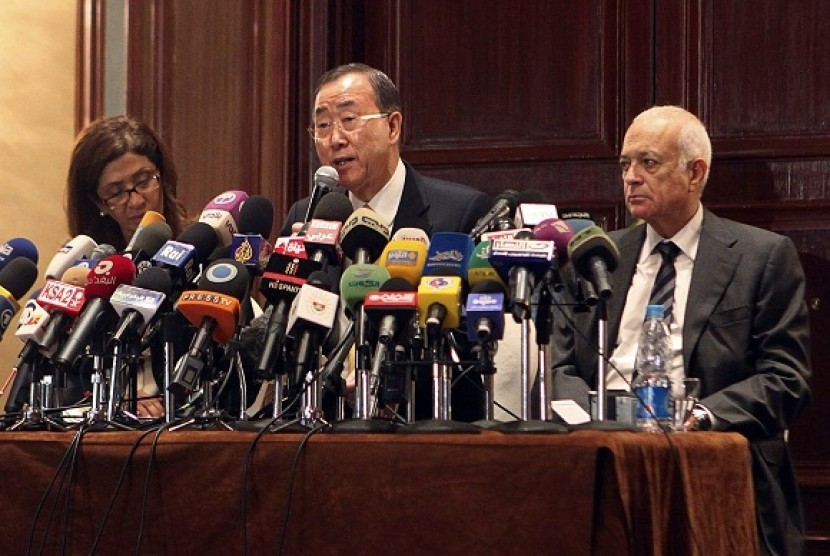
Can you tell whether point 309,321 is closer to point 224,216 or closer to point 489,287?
point 489,287

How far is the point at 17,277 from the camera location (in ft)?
9.10

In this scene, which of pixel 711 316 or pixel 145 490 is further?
pixel 711 316

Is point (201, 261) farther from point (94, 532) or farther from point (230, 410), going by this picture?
point (94, 532)

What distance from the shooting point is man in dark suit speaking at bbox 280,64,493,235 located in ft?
11.0

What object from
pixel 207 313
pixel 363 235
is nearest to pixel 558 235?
pixel 363 235

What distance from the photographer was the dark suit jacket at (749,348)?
3.19m

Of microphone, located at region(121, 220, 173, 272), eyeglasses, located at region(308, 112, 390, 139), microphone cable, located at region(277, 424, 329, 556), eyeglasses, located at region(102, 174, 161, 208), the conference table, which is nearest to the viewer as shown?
the conference table

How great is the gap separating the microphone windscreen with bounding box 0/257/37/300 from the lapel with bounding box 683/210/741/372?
1.47 m

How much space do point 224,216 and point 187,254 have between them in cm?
23

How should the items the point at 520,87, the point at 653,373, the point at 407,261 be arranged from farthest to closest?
the point at 520,87
the point at 653,373
the point at 407,261

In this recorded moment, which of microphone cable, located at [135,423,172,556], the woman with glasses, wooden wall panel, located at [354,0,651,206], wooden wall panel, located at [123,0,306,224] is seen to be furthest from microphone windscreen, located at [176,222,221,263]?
wooden wall panel, located at [354,0,651,206]

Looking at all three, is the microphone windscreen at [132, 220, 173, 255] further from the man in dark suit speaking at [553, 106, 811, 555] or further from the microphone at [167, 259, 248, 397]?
the man in dark suit speaking at [553, 106, 811, 555]

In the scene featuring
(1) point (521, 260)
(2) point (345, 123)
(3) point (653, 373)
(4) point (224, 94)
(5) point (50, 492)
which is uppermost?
(4) point (224, 94)

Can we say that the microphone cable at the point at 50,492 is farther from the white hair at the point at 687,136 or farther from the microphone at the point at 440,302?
the white hair at the point at 687,136
